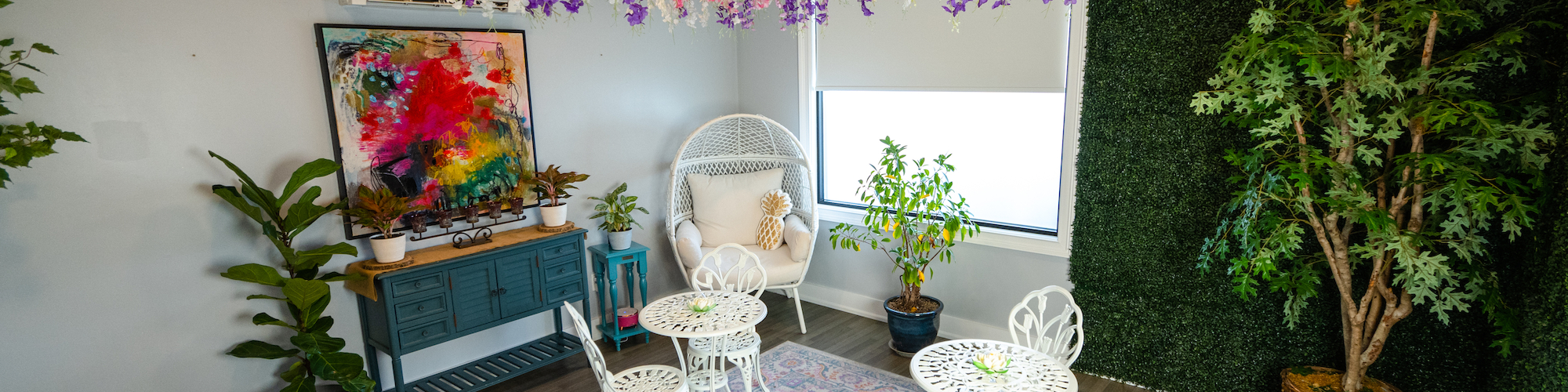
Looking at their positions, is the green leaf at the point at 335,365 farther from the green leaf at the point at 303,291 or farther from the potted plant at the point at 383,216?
the potted plant at the point at 383,216

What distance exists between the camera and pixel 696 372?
307 centimetres

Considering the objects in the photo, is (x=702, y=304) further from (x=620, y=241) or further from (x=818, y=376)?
(x=620, y=241)

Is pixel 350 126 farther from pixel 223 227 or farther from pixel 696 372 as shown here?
pixel 696 372

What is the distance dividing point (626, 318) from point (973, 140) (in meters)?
1.97

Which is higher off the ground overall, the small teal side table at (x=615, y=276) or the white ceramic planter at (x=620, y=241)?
the white ceramic planter at (x=620, y=241)

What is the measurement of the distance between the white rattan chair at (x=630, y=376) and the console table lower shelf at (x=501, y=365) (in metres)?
0.91

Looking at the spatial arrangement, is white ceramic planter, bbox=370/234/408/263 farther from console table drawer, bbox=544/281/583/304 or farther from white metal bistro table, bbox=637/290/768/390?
white metal bistro table, bbox=637/290/768/390

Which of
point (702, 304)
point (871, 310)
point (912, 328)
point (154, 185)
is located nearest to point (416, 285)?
point (154, 185)

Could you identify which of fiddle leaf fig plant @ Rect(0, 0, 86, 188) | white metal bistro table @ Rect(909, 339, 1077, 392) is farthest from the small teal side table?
fiddle leaf fig plant @ Rect(0, 0, 86, 188)

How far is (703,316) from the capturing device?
2855 mm

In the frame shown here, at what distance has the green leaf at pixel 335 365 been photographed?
9.04 feet

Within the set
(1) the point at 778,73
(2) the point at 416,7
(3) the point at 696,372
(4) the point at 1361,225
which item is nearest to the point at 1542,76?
(4) the point at 1361,225

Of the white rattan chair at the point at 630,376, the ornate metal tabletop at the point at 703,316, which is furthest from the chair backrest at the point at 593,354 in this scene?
the ornate metal tabletop at the point at 703,316

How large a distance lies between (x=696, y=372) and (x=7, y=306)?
2242 millimetres
